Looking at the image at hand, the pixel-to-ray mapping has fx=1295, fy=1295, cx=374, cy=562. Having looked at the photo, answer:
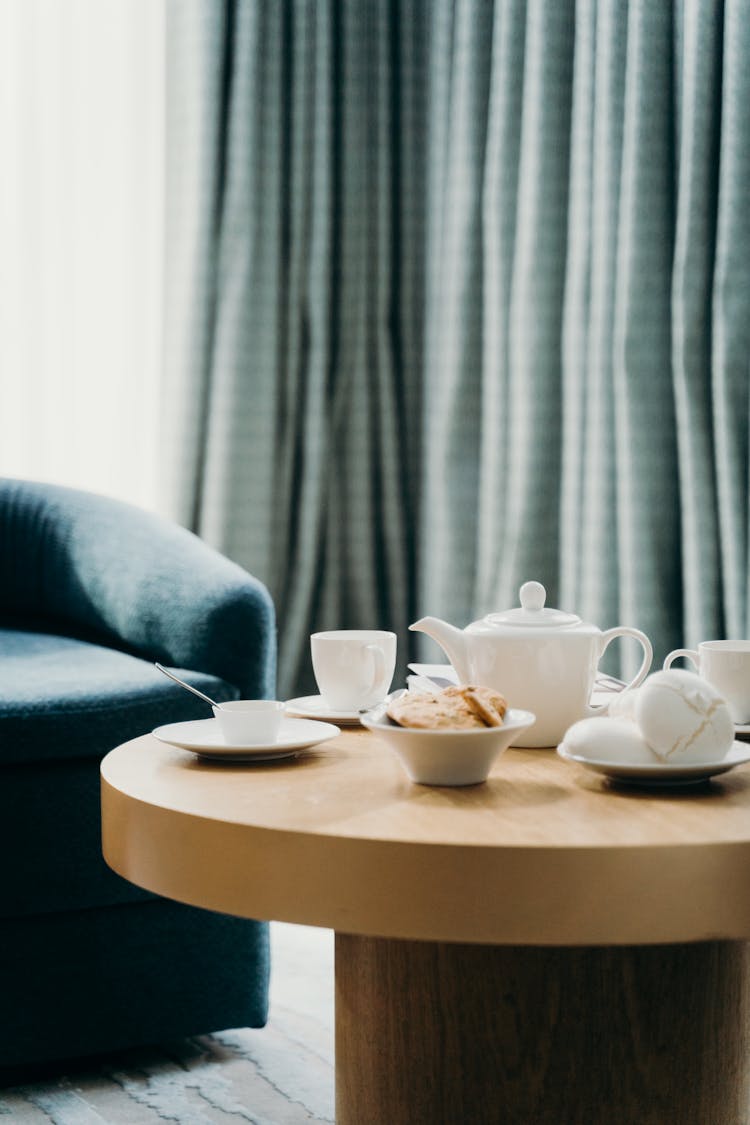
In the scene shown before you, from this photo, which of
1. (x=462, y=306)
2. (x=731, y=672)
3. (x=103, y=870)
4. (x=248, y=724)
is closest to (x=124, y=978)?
(x=103, y=870)

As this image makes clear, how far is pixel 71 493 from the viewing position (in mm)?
2465

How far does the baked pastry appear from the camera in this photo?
3.45 ft

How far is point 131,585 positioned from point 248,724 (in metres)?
0.95

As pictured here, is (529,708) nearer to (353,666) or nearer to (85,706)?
(353,666)

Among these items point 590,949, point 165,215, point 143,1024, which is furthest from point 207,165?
point 590,949

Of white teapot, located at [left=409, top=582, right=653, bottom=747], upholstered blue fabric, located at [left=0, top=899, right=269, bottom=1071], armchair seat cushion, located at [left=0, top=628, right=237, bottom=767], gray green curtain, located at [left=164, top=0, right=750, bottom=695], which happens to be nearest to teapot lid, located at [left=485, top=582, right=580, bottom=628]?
white teapot, located at [left=409, top=582, right=653, bottom=747]

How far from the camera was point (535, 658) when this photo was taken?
1.21 meters

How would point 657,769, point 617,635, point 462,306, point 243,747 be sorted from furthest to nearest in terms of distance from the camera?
point 462,306
point 617,635
point 243,747
point 657,769

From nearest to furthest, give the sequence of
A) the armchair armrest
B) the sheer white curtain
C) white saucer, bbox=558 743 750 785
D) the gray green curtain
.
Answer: white saucer, bbox=558 743 750 785, the armchair armrest, the gray green curtain, the sheer white curtain

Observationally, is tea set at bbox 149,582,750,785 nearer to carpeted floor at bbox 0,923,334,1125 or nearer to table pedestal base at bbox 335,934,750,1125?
table pedestal base at bbox 335,934,750,1125

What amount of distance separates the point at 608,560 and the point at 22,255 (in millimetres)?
1546

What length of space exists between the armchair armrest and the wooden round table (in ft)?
1.79

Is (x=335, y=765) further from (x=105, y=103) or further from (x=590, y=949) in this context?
(x=105, y=103)

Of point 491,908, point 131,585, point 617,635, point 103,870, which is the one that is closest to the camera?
point 491,908
